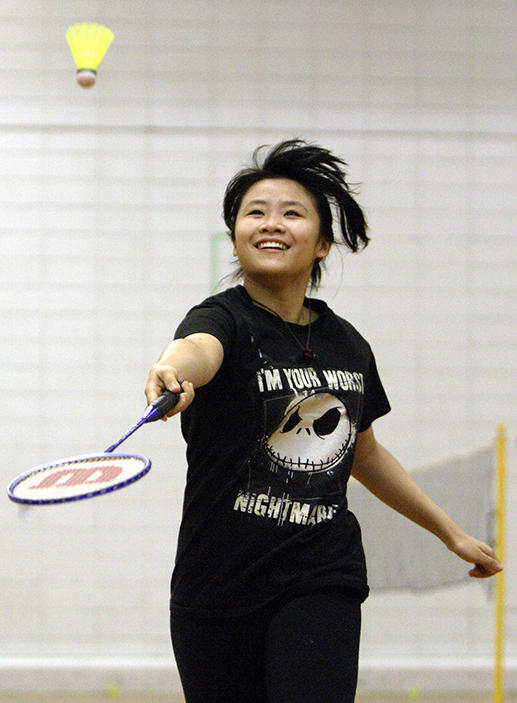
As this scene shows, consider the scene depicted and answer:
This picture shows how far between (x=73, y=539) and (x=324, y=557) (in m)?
2.54

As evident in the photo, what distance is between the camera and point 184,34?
4016 millimetres

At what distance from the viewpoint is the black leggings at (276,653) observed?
5.22 ft

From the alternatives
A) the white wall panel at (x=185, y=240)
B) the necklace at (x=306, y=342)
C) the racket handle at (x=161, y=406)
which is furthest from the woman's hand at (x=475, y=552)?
the white wall panel at (x=185, y=240)

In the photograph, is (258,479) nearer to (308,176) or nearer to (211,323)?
(211,323)

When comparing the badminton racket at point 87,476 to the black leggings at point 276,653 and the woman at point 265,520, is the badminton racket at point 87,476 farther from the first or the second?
the black leggings at point 276,653

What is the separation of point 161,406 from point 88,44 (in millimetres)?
2829

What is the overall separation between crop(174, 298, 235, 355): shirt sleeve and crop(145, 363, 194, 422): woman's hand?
0.25 metres

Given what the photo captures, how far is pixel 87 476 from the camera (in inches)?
55.7

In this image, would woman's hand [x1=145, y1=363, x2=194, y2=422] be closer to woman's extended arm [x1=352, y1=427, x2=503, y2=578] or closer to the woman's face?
the woman's face

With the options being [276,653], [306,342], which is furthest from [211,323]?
[276,653]

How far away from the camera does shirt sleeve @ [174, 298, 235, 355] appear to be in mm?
1566

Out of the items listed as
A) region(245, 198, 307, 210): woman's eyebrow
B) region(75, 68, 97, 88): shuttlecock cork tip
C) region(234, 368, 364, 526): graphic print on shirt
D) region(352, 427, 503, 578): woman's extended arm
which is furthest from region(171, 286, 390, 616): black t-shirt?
region(75, 68, 97, 88): shuttlecock cork tip

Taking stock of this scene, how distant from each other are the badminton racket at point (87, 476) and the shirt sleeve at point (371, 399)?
637 millimetres

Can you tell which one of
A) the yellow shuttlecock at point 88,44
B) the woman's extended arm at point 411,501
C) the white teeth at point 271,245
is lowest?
the woman's extended arm at point 411,501
